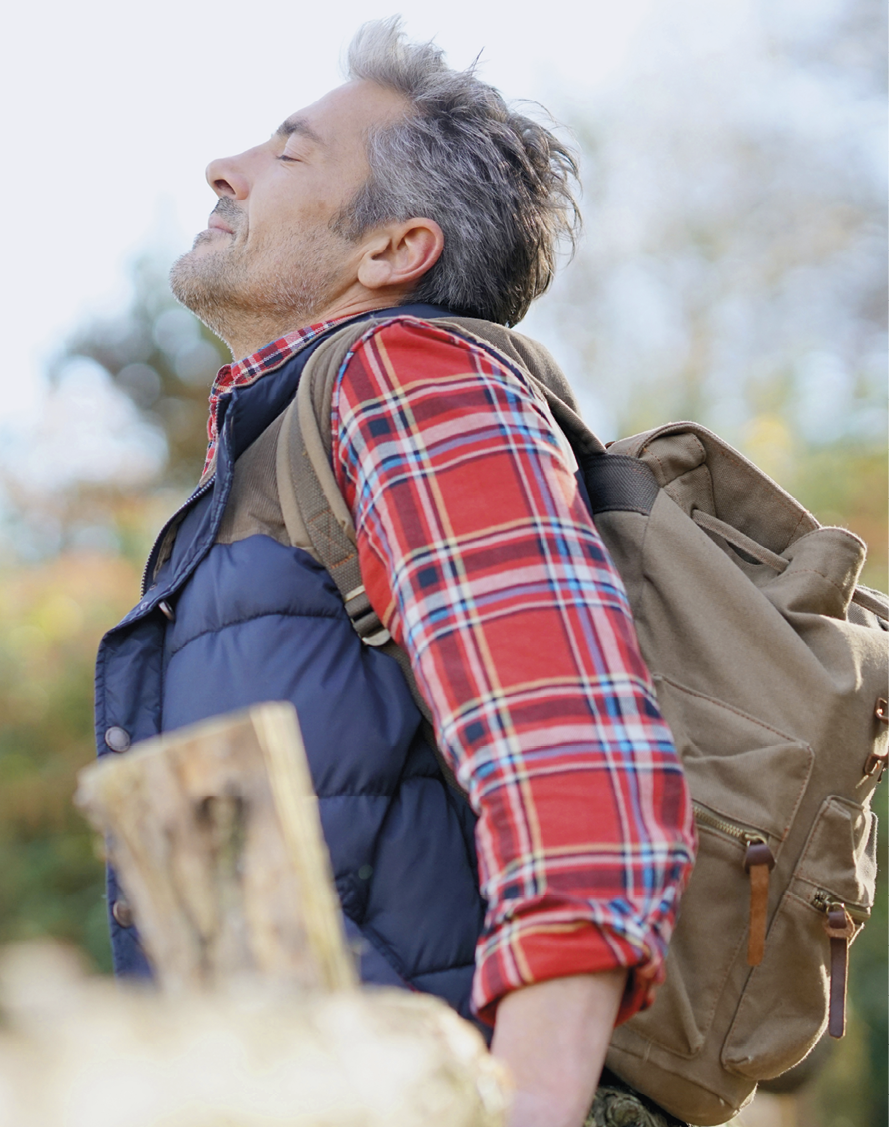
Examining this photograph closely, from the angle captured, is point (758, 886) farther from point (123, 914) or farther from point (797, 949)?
point (123, 914)

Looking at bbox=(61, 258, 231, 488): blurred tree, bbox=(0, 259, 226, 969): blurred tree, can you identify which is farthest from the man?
bbox=(61, 258, 231, 488): blurred tree

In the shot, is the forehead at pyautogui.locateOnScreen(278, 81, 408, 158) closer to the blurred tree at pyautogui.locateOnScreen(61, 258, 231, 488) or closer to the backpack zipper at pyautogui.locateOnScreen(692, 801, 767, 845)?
the backpack zipper at pyautogui.locateOnScreen(692, 801, 767, 845)

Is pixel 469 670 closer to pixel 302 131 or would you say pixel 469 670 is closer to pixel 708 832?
pixel 708 832

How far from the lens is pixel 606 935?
A: 3.06 feet

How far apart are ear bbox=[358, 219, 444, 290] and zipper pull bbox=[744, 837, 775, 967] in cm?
114

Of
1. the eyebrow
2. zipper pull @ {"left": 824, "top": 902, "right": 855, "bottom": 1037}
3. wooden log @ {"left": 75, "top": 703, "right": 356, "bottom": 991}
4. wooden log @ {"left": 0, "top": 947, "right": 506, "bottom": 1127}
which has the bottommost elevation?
zipper pull @ {"left": 824, "top": 902, "right": 855, "bottom": 1037}

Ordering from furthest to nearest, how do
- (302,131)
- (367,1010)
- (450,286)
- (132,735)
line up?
(302,131) < (450,286) < (132,735) < (367,1010)

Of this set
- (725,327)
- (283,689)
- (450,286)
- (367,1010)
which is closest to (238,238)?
(450,286)

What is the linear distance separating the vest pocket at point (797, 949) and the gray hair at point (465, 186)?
3.65ft

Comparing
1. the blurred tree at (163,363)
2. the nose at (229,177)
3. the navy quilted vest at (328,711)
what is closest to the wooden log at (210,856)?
the navy quilted vest at (328,711)

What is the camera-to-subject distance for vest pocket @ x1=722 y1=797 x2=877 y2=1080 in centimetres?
127

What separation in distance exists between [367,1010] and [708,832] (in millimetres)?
675

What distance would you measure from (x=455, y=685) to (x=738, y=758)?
40 centimetres

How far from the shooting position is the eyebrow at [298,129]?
206cm
